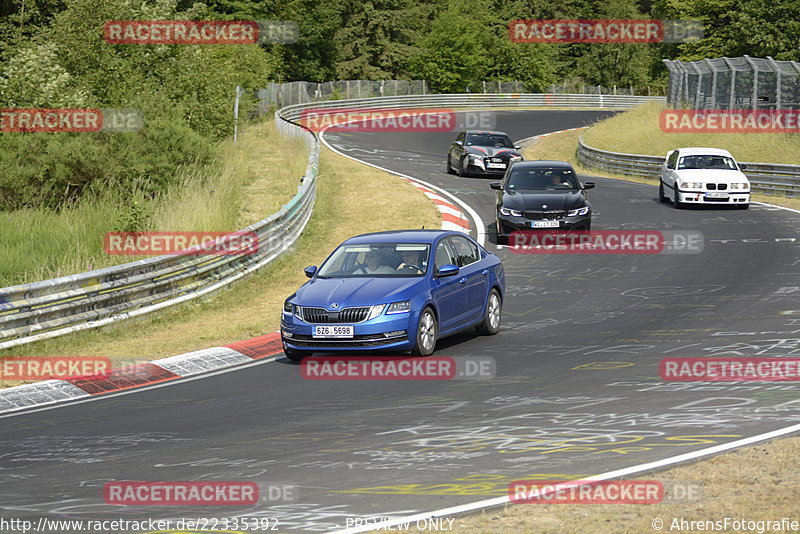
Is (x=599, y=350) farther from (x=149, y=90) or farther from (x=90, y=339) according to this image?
(x=149, y=90)

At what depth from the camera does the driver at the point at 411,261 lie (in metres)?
13.7

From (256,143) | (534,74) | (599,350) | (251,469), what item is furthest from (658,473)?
(534,74)

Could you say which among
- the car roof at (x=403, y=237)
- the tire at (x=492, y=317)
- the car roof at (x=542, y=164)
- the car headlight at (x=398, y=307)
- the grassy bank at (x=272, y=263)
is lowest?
the grassy bank at (x=272, y=263)

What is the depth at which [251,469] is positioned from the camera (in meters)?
8.30

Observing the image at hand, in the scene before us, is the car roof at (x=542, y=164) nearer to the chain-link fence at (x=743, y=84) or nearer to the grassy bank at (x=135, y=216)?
the grassy bank at (x=135, y=216)

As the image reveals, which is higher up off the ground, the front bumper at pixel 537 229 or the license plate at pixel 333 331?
the license plate at pixel 333 331

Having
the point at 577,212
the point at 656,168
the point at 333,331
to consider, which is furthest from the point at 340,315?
the point at 656,168

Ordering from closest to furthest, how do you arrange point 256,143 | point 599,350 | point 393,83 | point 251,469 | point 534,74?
point 251,469
point 599,350
point 256,143
point 393,83
point 534,74

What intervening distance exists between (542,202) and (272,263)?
19.5ft

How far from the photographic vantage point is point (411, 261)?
13852 mm

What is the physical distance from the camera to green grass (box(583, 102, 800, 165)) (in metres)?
38.5

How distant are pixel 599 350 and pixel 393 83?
69.4m

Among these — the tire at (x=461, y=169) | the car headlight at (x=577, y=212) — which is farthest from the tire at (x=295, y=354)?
the tire at (x=461, y=169)

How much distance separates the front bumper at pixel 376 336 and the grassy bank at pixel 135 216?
582cm
